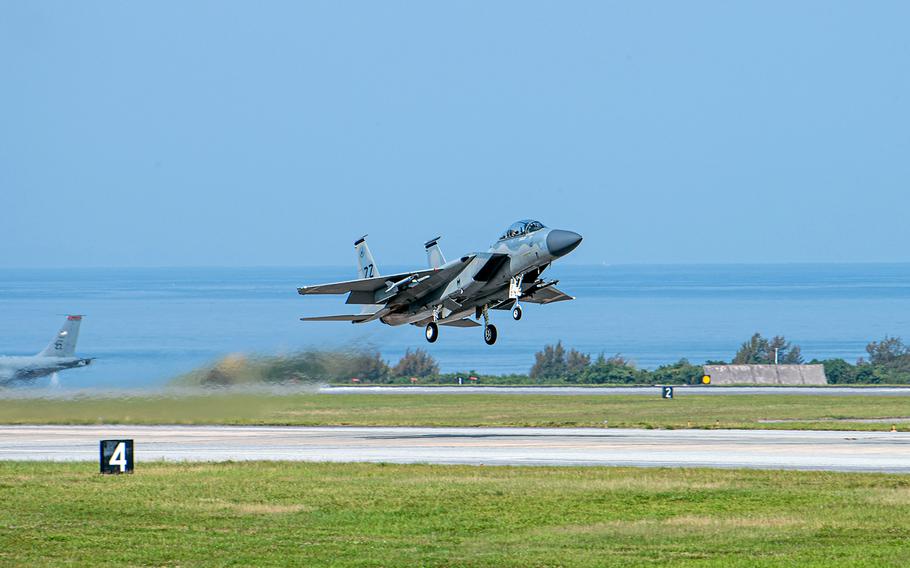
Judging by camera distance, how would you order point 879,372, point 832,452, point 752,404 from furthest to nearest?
point 879,372, point 752,404, point 832,452

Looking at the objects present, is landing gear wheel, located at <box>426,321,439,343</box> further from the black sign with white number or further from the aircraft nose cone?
the black sign with white number

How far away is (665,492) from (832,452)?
11.2 meters

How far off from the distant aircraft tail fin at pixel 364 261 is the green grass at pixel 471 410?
548cm

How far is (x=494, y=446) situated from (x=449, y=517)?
1596 centimetres

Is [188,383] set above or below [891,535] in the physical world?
above

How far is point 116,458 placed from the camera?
3316 cm

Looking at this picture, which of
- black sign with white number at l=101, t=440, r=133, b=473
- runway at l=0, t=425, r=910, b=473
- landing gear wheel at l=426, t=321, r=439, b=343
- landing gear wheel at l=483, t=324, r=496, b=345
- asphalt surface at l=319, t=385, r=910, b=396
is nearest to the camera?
black sign with white number at l=101, t=440, r=133, b=473

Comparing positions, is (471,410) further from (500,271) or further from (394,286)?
(500,271)

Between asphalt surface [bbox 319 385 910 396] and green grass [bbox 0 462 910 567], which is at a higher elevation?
asphalt surface [bbox 319 385 910 396]

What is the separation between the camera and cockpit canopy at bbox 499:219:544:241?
4281cm

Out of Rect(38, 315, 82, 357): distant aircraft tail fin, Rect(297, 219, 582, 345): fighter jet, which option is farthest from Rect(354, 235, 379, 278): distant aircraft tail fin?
Rect(38, 315, 82, 357): distant aircraft tail fin

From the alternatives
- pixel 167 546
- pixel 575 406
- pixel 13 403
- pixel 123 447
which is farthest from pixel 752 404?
pixel 167 546

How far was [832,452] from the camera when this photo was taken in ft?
124

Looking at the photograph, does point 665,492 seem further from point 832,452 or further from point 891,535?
point 832,452
